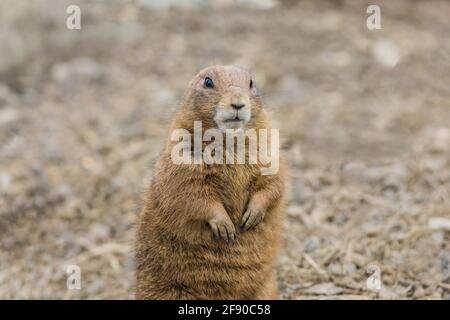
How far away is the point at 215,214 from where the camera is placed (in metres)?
4.88

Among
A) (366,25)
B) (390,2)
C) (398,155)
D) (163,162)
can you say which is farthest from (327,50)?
(163,162)

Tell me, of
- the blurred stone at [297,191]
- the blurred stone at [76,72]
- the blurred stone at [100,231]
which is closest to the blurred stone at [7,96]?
the blurred stone at [76,72]

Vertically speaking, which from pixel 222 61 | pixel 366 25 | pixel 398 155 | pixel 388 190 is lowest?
pixel 388 190

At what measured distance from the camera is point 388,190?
23.4 feet

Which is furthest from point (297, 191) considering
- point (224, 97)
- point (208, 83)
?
point (224, 97)

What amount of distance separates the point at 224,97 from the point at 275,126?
981mm

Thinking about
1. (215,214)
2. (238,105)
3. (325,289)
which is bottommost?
(325,289)

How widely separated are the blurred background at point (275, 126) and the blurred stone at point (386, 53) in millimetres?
26

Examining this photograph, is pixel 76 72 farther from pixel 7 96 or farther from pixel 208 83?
pixel 208 83

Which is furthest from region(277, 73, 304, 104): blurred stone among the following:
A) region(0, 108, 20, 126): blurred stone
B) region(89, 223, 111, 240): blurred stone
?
region(0, 108, 20, 126): blurred stone

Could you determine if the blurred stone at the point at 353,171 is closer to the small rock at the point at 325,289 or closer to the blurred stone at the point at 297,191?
the blurred stone at the point at 297,191
